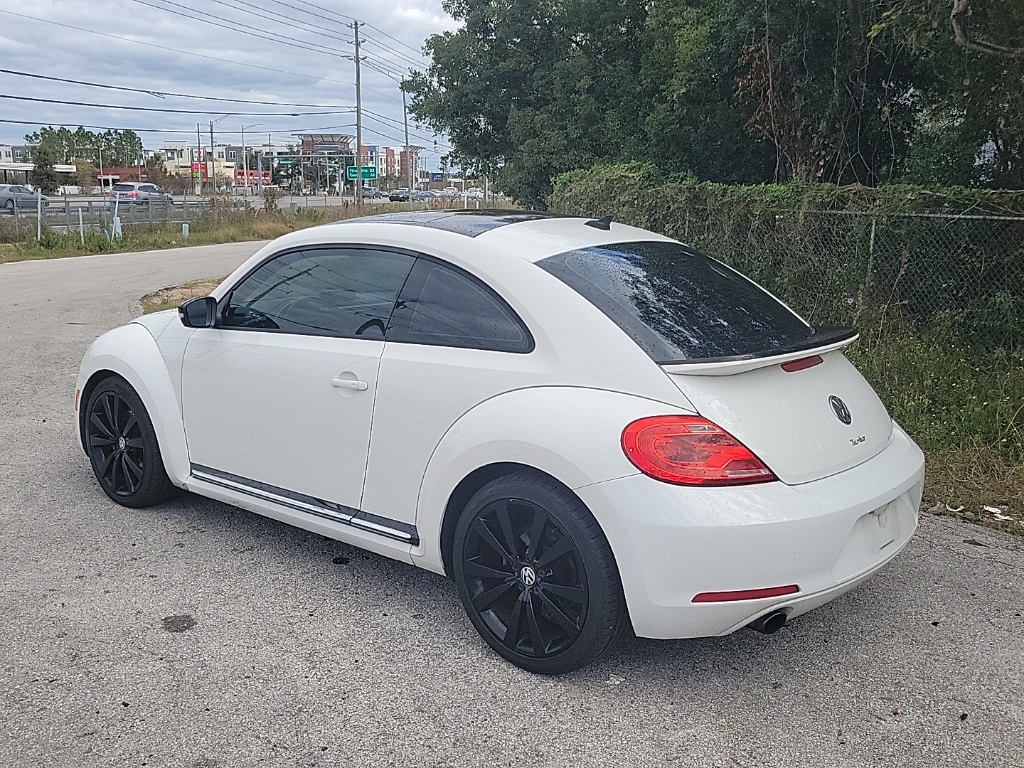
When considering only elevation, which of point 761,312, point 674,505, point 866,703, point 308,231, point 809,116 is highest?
point 809,116

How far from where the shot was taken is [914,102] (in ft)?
45.1

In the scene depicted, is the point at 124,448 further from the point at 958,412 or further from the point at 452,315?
the point at 958,412

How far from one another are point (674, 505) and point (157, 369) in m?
2.87

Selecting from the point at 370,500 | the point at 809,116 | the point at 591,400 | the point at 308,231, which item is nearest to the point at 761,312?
the point at 591,400

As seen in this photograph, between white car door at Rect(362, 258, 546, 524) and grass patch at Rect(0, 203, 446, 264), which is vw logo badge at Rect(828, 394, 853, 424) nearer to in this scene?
white car door at Rect(362, 258, 546, 524)

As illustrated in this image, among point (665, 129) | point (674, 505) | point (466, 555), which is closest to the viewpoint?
point (674, 505)

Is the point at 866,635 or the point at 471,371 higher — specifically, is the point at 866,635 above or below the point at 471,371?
below

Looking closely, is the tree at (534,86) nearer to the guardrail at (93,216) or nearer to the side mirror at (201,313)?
the guardrail at (93,216)

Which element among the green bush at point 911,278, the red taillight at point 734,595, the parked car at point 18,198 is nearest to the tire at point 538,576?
the red taillight at point 734,595

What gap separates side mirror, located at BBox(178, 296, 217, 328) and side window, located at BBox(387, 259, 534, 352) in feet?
3.78

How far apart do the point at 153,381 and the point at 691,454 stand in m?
2.87

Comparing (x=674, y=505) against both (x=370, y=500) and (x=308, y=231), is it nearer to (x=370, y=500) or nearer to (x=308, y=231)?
(x=370, y=500)

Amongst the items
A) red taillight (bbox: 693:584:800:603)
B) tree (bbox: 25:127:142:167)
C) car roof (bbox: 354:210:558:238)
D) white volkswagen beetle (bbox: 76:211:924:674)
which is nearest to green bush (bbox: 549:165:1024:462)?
white volkswagen beetle (bbox: 76:211:924:674)

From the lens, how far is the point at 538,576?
336cm
